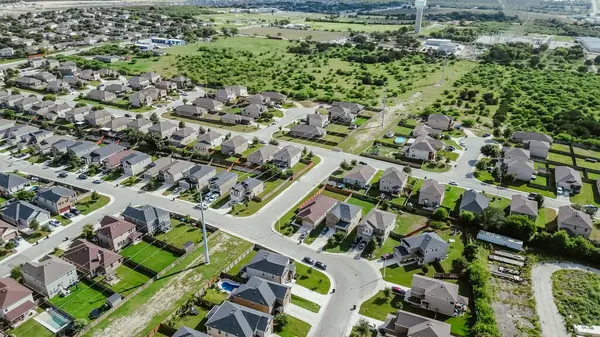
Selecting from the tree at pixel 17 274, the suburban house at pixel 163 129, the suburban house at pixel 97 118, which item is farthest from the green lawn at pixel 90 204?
the suburban house at pixel 97 118

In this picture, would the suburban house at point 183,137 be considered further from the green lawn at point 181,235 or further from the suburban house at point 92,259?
the suburban house at point 92,259

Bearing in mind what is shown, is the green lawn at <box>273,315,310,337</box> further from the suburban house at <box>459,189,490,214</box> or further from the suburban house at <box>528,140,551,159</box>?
the suburban house at <box>528,140,551,159</box>

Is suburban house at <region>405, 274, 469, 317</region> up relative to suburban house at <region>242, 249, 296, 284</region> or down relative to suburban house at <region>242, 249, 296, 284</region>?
down

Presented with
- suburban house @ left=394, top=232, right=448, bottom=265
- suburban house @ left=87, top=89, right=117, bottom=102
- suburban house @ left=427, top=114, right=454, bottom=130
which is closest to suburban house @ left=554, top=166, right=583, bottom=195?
suburban house @ left=427, top=114, right=454, bottom=130

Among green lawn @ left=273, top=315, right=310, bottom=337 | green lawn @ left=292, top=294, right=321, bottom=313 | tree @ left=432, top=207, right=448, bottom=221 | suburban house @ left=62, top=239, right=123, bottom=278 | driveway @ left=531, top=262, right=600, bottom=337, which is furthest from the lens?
tree @ left=432, top=207, right=448, bottom=221

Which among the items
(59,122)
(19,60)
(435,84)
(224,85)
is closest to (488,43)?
(435,84)

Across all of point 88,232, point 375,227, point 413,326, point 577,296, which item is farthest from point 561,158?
point 88,232
